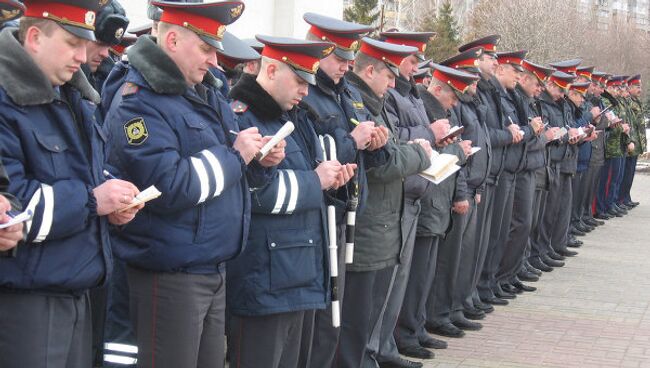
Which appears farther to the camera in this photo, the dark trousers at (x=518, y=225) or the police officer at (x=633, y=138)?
the police officer at (x=633, y=138)

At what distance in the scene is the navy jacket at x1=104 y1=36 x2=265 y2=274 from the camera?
13.3 feet

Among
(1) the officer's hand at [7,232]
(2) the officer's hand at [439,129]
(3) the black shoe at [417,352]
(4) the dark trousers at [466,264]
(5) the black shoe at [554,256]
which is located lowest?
(5) the black shoe at [554,256]

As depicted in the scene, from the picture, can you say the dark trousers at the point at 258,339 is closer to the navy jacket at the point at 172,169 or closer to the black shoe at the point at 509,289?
the navy jacket at the point at 172,169

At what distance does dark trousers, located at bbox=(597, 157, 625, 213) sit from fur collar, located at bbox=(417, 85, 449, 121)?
354 inches

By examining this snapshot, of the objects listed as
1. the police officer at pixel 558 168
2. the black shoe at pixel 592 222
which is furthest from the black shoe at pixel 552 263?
the black shoe at pixel 592 222

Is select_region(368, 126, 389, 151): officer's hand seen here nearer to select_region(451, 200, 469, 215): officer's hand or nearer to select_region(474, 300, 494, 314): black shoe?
select_region(451, 200, 469, 215): officer's hand

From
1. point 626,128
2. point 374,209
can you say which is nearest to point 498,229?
point 374,209

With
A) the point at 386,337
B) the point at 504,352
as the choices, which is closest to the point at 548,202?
the point at 504,352

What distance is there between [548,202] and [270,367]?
763 cm

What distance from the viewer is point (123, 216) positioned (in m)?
3.80

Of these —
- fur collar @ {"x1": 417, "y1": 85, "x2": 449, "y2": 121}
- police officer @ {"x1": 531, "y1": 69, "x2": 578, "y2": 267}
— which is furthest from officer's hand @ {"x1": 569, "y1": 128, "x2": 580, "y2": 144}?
fur collar @ {"x1": 417, "y1": 85, "x2": 449, "y2": 121}

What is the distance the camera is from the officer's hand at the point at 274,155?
14.8 feet

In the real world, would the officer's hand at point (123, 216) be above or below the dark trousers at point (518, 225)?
above

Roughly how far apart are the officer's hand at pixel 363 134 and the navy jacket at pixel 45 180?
212 cm
